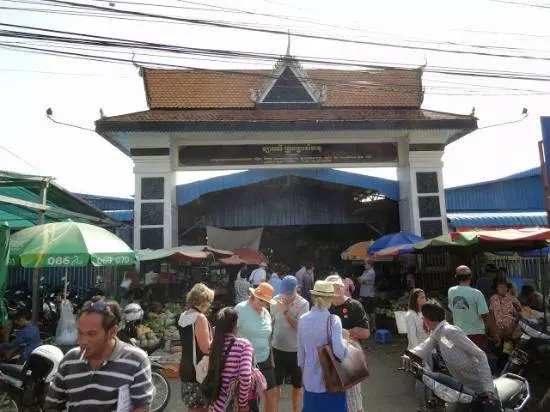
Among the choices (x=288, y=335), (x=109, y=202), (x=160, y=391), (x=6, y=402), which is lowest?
(x=160, y=391)

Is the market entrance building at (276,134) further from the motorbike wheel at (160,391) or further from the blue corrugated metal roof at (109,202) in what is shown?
the motorbike wheel at (160,391)

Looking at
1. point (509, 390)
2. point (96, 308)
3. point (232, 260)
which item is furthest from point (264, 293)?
point (232, 260)

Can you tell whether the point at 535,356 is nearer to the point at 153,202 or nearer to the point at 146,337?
the point at 146,337

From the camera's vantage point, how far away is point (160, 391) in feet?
18.4

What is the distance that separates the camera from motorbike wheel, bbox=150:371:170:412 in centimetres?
557

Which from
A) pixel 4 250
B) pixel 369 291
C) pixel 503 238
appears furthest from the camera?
pixel 369 291

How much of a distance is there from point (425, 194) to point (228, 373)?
1076 centimetres

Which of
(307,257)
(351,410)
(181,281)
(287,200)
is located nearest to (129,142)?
(181,281)

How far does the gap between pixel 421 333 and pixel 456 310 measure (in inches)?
27.9

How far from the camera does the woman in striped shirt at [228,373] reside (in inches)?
133

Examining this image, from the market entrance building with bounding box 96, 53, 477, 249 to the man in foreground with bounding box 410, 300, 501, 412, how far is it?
29.4ft

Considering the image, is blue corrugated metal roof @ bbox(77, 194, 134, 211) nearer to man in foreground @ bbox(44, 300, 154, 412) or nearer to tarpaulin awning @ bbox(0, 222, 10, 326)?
tarpaulin awning @ bbox(0, 222, 10, 326)

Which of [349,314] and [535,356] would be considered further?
[535,356]

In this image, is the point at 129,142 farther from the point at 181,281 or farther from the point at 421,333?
the point at 421,333
